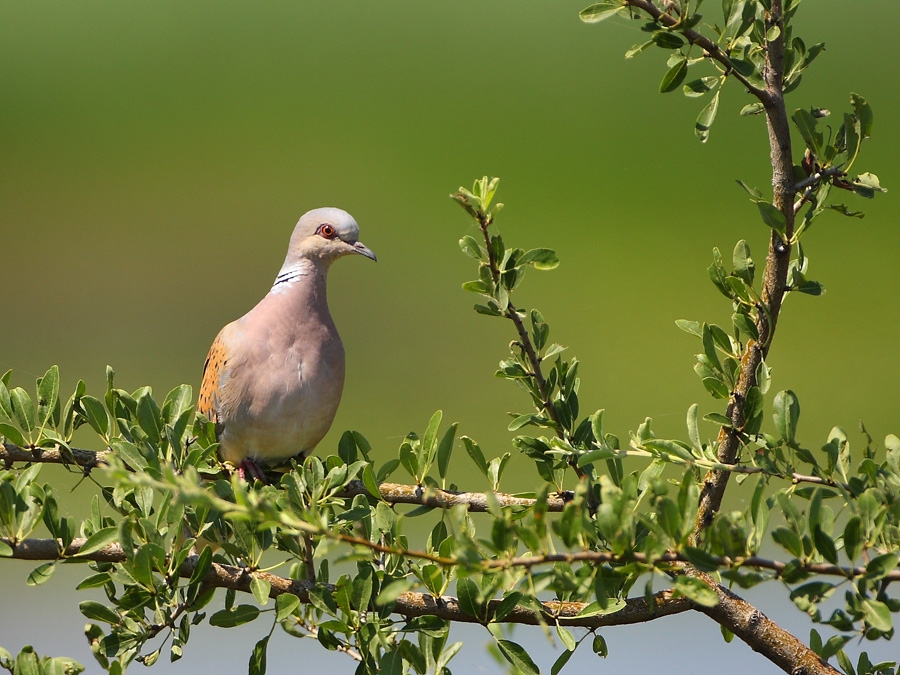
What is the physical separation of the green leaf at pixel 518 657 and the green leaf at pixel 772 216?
0.53 m

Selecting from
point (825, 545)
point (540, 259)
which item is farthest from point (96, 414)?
point (825, 545)

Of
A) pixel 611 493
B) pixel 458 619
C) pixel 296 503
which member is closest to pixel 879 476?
pixel 611 493

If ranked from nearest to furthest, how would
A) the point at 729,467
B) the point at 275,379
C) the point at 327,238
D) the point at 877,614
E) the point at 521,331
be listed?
the point at 877,614, the point at 729,467, the point at 521,331, the point at 275,379, the point at 327,238

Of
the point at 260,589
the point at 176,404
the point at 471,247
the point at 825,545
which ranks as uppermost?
the point at 471,247

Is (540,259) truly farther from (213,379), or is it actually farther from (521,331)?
(213,379)

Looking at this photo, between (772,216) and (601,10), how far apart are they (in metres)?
0.29

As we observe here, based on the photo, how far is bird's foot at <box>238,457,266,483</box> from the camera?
1.75 metres

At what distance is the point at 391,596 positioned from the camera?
75cm

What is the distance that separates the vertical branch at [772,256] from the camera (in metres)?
1.04

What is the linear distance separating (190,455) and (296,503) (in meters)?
0.25

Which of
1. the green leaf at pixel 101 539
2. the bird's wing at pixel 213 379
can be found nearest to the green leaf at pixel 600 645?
the green leaf at pixel 101 539

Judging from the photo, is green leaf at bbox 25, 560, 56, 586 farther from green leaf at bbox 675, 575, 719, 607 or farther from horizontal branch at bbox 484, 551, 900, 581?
green leaf at bbox 675, 575, 719, 607

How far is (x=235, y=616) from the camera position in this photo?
107cm

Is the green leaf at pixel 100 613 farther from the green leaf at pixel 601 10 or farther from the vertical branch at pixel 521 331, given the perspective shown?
the green leaf at pixel 601 10
